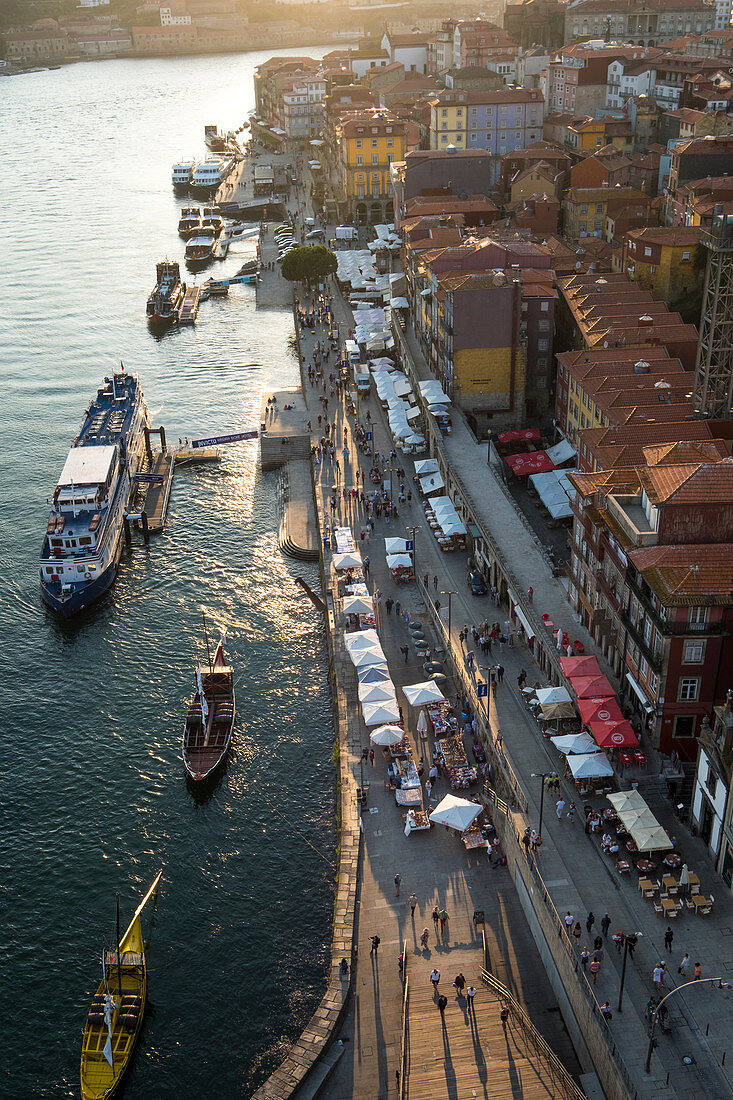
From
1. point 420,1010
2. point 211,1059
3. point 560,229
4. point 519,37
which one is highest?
point 519,37

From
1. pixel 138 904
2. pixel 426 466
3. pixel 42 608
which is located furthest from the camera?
pixel 426 466

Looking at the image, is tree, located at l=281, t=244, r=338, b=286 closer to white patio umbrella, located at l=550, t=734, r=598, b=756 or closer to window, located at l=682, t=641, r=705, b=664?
white patio umbrella, located at l=550, t=734, r=598, b=756

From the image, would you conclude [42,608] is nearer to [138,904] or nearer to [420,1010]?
[138,904]

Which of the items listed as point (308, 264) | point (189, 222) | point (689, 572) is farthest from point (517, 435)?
point (189, 222)

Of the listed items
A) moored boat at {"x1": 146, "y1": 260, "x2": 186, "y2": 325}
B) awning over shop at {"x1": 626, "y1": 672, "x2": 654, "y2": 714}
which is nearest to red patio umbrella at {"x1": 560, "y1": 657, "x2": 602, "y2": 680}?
awning over shop at {"x1": 626, "y1": 672, "x2": 654, "y2": 714}

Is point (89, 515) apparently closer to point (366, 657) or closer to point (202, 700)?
point (202, 700)

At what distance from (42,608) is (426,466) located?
1014 inches

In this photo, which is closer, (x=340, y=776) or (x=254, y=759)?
(x=340, y=776)

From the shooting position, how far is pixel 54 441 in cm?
9288

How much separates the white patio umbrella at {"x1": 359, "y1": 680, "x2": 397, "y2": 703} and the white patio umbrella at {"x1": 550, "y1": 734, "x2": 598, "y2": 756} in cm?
901

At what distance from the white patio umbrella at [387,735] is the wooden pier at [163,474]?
31561mm

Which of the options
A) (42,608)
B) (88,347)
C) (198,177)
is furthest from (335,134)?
(42,608)

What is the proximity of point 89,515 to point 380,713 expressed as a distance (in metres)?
28.3

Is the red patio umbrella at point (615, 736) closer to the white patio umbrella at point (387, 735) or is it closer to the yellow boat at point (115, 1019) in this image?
the white patio umbrella at point (387, 735)
